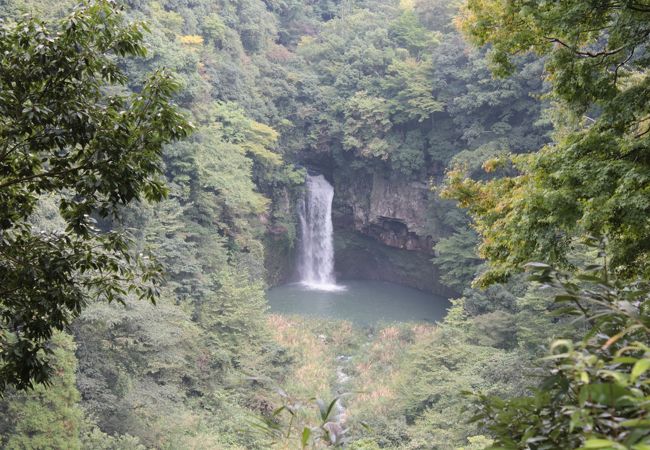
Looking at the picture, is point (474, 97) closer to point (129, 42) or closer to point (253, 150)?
point (253, 150)

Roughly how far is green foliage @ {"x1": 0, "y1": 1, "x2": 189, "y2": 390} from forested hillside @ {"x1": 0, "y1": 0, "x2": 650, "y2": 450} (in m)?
0.02

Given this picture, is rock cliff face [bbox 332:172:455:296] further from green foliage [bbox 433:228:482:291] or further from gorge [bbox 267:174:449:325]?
green foliage [bbox 433:228:482:291]

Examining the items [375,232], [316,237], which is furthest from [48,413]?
[375,232]

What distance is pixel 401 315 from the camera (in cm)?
1780

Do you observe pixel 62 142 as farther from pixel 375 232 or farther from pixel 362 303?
pixel 375 232

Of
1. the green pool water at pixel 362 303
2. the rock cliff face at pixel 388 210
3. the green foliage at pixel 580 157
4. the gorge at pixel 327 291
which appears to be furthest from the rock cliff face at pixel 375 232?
the green foliage at pixel 580 157

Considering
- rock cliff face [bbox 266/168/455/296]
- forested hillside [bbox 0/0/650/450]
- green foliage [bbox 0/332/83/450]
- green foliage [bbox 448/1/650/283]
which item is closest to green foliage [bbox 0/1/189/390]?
forested hillside [bbox 0/0/650/450]

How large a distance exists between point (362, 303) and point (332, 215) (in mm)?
4904

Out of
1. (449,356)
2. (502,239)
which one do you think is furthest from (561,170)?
(449,356)

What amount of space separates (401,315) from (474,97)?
7.71 metres

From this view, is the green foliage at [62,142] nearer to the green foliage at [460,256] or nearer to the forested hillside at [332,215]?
the forested hillside at [332,215]

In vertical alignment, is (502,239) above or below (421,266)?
above

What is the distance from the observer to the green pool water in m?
17.5

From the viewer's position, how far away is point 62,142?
10.7ft
